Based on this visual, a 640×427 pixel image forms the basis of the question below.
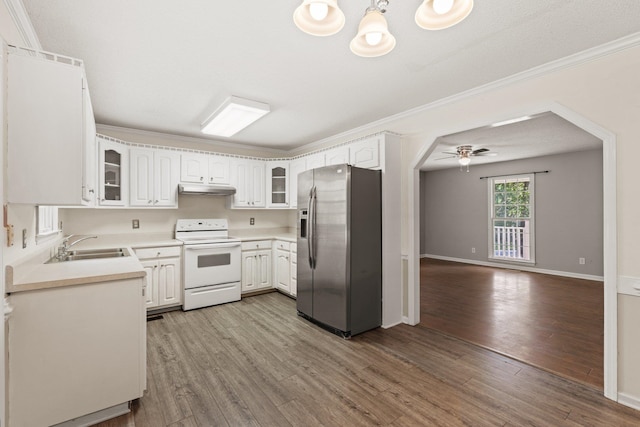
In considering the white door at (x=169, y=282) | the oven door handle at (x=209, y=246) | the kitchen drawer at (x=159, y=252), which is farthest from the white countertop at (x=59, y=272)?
the oven door handle at (x=209, y=246)

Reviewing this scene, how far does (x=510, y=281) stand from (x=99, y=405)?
249 inches

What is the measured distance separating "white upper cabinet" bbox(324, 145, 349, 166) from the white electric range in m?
1.83

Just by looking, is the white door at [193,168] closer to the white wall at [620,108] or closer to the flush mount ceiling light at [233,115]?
the flush mount ceiling light at [233,115]

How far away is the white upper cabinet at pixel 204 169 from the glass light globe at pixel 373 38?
365 cm

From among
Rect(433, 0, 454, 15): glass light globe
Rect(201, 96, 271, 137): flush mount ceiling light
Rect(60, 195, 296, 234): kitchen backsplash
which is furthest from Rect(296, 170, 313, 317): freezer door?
Rect(433, 0, 454, 15): glass light globe

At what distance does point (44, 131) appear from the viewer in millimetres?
1617

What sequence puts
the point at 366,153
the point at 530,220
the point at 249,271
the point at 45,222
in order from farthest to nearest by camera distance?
the point at 530,220
the point at 249,271
the point at 366,153
the point at 45,222

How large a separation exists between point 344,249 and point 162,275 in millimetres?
2467

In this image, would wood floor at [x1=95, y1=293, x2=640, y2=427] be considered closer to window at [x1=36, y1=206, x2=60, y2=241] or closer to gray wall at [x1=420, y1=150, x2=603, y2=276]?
window at [x1=36, y1=206, x2=60, y2=241]

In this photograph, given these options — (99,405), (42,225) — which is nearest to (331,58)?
(42,225)

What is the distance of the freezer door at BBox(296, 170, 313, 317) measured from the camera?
358cm

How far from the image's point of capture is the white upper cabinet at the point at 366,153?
3.45 metres

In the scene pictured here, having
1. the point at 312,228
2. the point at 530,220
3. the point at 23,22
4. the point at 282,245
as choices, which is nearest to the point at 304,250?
the point at 312,228

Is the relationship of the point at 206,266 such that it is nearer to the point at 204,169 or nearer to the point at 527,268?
the point at 204,169
